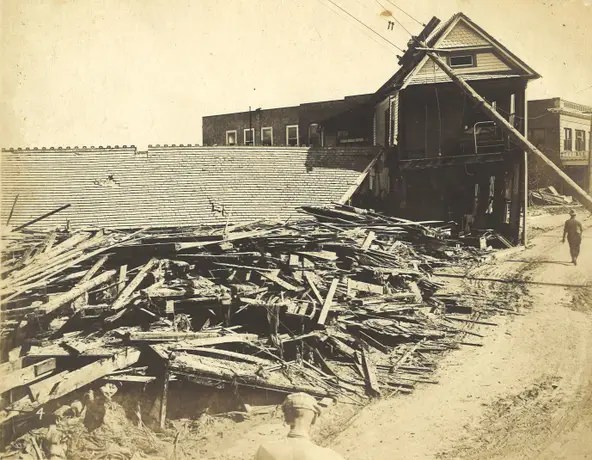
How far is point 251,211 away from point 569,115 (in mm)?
23416

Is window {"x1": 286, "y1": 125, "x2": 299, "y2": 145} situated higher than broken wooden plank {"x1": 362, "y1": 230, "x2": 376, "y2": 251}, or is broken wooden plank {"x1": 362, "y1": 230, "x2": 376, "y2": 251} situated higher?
window {"x1": 286, "y1": 125, "x2": 299, "y2": 145}

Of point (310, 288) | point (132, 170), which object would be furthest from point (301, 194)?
point (310, 288)

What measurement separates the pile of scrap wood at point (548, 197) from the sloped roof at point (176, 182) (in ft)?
49.8

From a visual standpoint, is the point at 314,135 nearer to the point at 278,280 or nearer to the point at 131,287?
the point at 278,280

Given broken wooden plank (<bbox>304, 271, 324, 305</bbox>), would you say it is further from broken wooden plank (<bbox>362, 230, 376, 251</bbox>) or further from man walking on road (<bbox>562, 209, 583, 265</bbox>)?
man walking on road (<bbox>562, 209, 583, 265</bbox>)

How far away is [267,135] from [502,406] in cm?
3008

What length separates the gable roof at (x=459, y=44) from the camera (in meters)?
20.5

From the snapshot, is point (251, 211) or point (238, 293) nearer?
point (238, 293)

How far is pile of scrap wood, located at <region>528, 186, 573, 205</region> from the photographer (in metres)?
29.8

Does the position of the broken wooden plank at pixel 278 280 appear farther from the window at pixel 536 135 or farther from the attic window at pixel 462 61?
the window at pixel 536 135

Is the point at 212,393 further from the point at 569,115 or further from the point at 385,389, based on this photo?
the point at 569,115

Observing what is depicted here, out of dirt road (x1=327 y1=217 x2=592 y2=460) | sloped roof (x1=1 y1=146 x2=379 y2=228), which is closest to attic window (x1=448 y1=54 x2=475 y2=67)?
sloped roof (x1=1 y1=146 x2=379 y2=228)

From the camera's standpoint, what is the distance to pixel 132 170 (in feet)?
64.4

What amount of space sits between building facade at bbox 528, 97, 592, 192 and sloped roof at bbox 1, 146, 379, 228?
1463cm
